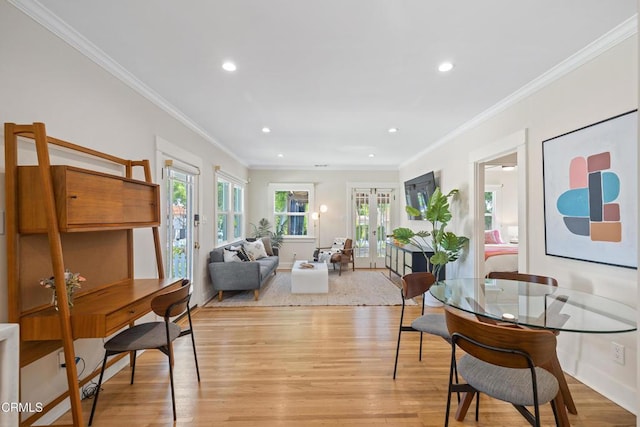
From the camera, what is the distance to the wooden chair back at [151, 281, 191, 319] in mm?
1821

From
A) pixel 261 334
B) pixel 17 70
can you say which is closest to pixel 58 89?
pixel 17 70

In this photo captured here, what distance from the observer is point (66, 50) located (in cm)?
196

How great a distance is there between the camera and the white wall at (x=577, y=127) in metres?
1.92

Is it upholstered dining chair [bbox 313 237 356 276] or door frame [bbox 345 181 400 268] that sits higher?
door frame [bbox 345 181 400 268]

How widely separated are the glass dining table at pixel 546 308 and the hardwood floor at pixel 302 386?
74 cm

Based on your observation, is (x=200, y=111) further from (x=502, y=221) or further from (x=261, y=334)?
(x=502, y=221)

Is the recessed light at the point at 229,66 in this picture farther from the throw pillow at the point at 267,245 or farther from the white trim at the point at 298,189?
the white trim at the point at 298,189

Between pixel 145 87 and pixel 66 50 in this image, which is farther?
pixel 145 87

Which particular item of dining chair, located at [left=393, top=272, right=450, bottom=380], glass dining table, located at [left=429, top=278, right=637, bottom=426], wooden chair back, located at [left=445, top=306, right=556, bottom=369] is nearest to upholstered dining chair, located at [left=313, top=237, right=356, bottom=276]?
dining chair, located at [left=393, top=272, right=450, bottom=380]

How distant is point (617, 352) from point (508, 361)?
1.41 metres

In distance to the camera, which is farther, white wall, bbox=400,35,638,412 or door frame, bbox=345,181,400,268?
door frame, bbox=345,181,400,268

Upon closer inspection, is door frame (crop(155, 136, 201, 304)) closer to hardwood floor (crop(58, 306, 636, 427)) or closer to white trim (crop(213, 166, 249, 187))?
white trim (crop(213, 166, 249, 187))

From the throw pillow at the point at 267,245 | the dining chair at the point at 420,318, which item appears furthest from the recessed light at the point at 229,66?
the throw pillow at the point at 267,245

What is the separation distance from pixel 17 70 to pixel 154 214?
127 cm
